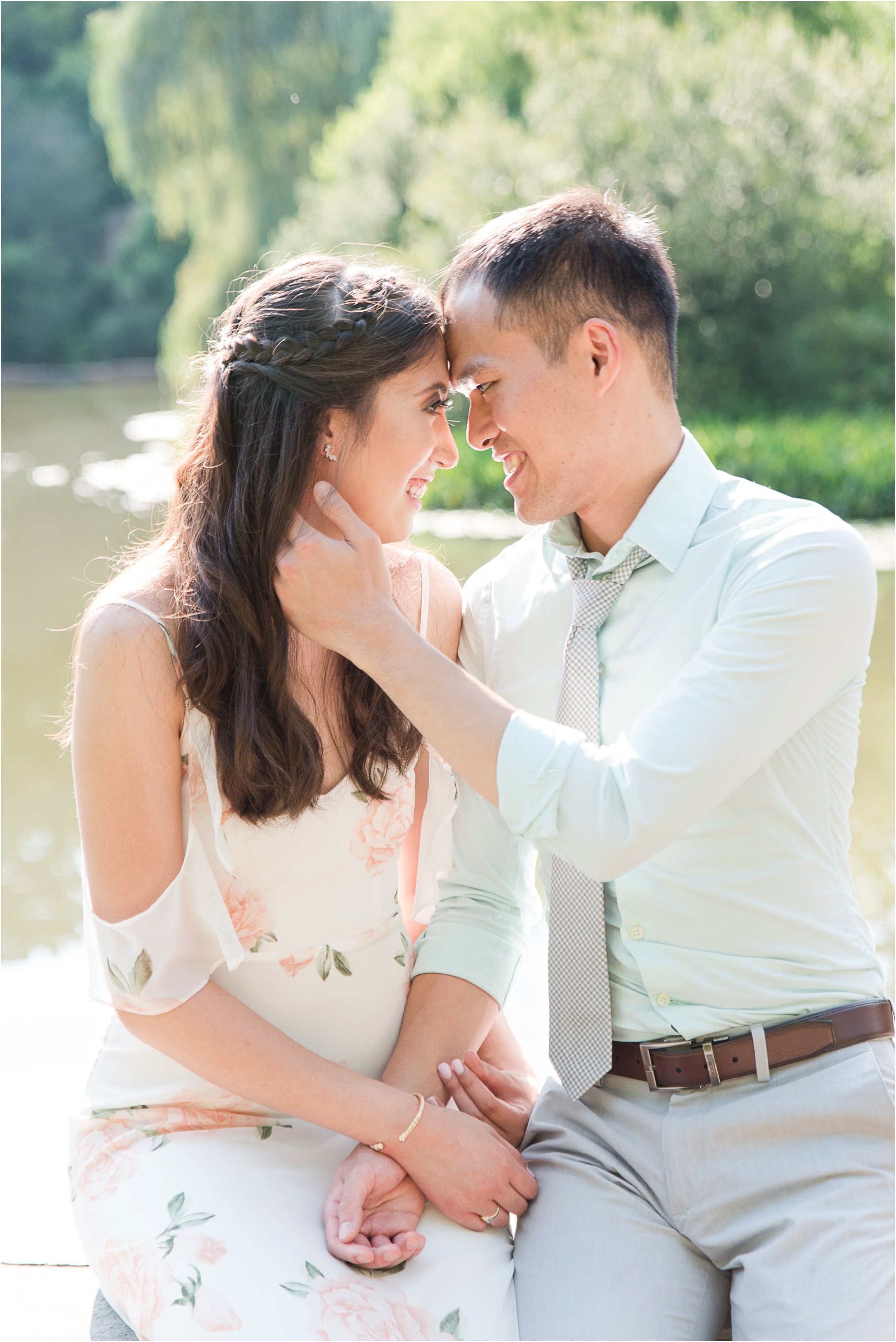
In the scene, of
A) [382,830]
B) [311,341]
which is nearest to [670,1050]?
[382,830]

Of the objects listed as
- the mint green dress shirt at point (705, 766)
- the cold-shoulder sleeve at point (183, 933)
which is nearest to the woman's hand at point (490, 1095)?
the mint green dress shirt at point (705, 766)

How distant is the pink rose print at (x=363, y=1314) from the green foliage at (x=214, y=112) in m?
16.0

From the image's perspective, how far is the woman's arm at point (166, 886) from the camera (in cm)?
172

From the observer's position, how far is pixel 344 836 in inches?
A: 74.7

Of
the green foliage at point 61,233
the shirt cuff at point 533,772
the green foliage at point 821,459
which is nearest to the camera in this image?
the shirt cuff at point 533,772

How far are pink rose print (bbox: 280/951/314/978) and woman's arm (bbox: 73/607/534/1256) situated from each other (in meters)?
0.10

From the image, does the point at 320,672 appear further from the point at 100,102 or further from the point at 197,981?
the point at 100,102

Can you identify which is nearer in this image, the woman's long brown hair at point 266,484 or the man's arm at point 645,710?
the man's arm at point 645,710

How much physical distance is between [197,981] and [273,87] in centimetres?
1809

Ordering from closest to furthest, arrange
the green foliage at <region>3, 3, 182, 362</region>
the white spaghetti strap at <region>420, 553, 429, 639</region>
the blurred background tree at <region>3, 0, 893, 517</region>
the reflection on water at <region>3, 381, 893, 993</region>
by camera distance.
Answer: the white spaghetti strap at <region>420, 553, 429, 639</region> < the reflection on water at <region>3, 381, 893, 993</region> < the blurred background tree at <region>3, 0, 893, 517</region> < the green foliage at <region>3, 3, 182, 362</region>

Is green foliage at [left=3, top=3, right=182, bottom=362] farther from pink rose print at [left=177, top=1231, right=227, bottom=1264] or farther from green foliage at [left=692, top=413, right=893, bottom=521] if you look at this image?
pink rose print at [left=177, top=1231, right=227, bottom=1264]

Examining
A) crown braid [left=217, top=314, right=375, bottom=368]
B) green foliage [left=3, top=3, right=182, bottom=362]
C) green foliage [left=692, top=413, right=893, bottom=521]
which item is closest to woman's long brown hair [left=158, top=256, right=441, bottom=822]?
crown braid [left=217, top=314, right=375, bottom=368]

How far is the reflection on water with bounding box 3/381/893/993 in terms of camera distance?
5156 millimetres

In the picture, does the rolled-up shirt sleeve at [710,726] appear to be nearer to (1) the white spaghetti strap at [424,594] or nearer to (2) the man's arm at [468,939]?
(2) the man's arm at [468,939]
